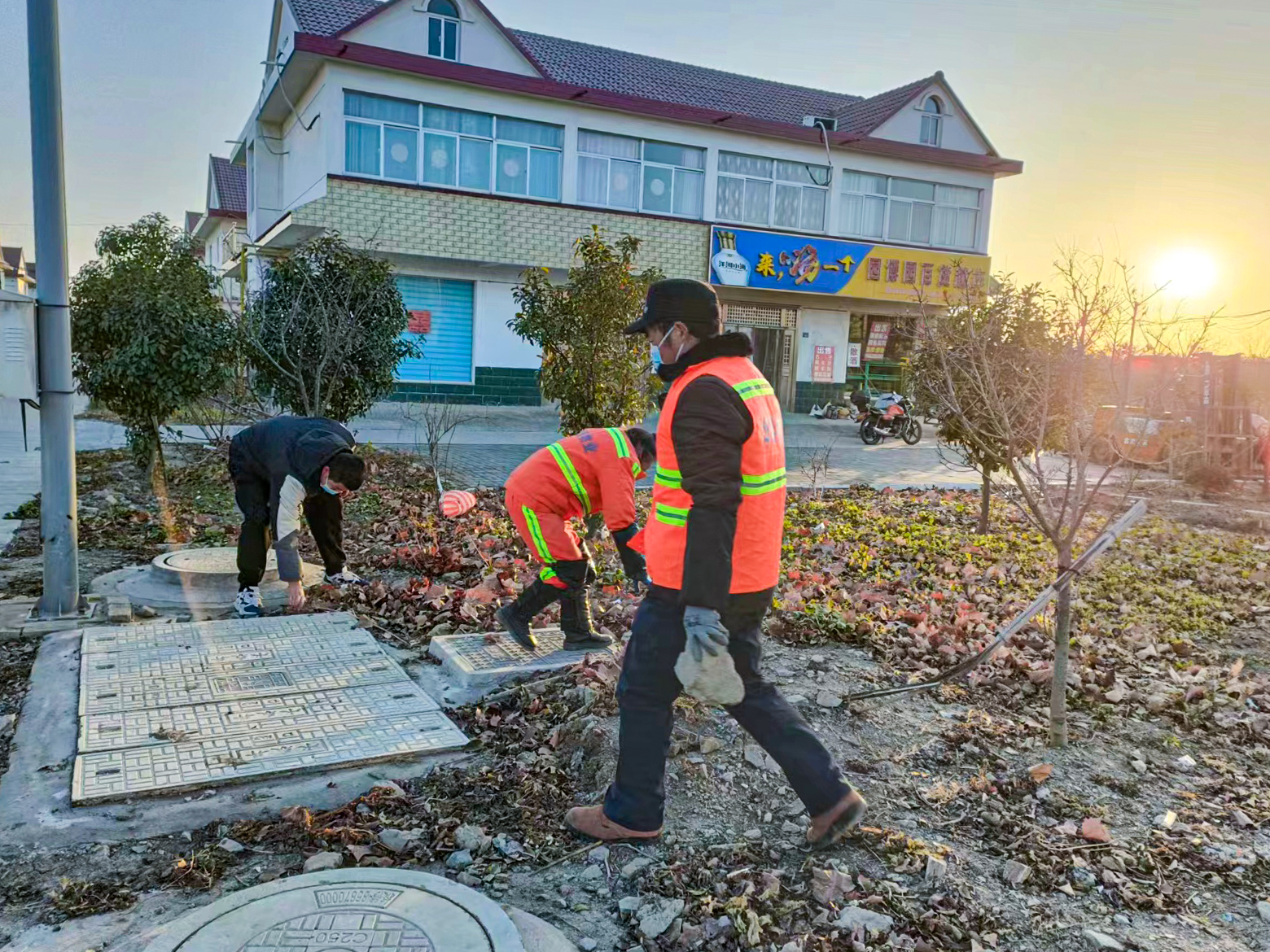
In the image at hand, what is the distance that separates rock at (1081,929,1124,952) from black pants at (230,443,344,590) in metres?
4.56

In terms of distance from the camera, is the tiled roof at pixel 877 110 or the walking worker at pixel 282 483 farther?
the tiled roof at pixel 877 110

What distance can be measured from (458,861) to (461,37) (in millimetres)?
20683

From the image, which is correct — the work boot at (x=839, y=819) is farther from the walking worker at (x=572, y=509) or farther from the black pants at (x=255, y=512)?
the black pants at (x=255, y=512)

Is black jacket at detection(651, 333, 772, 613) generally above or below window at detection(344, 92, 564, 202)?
below

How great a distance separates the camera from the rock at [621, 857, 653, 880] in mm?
2973

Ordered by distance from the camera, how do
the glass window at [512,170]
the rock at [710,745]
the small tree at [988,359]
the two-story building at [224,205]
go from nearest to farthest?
the rock at [710,745] → the small tree at [988,359] → the glass window at [512,170] → the two-story building at [224,205]

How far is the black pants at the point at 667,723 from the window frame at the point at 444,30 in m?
19.7

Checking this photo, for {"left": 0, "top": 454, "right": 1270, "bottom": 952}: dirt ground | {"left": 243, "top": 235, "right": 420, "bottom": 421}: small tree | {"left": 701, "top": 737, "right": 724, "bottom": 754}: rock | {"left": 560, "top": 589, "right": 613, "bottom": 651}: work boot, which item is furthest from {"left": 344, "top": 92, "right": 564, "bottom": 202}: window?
{"left": 701, "top": 737, "right": 724, "bottom": 754}: rock

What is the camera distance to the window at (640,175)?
22.2 m

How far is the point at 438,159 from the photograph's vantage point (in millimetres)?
20359

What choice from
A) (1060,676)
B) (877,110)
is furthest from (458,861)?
(877,110)

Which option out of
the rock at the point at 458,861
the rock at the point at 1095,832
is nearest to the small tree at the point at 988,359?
the rock at the point at 1095,832

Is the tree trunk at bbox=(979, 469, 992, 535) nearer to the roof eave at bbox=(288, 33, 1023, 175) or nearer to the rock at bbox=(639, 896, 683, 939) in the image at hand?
the rock at bbox=(639, 896, 683, 939)

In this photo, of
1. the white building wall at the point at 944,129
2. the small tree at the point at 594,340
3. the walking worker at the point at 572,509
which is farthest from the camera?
the white building wall at the point at 944,129
